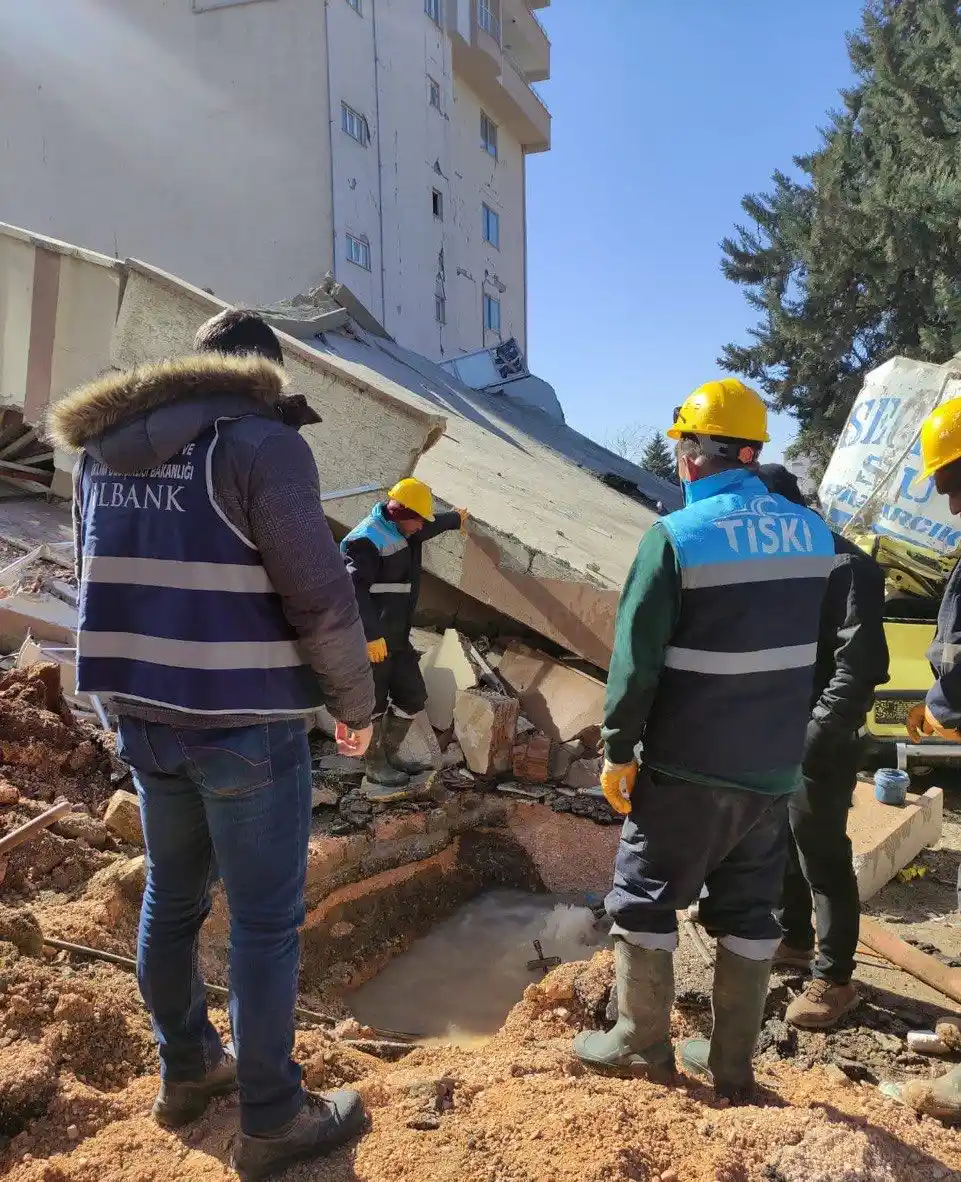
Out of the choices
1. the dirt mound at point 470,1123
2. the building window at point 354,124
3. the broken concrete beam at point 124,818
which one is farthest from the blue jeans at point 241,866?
the building window at point 354,124

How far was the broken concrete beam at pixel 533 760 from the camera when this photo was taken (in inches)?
207

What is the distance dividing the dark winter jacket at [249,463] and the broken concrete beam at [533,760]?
3483 millimetres

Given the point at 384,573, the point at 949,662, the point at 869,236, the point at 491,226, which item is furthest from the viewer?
the point at 491,226

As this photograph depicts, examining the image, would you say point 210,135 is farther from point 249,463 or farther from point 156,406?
point 249,463

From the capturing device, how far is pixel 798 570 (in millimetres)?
2139

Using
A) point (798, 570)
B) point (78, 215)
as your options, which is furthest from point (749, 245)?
point (798, 570)

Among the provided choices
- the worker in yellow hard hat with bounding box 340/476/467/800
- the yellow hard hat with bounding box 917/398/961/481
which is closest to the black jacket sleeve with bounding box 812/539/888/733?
the yellow hard hat with bounding box 917/398/961/481

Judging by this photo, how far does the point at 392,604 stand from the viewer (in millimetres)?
4984

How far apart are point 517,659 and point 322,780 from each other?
5.12ft

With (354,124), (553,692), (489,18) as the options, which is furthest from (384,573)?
(489,18)

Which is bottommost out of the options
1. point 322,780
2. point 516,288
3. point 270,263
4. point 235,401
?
point 322,780

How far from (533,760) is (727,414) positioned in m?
3.40

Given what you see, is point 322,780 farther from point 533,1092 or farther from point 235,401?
point 235,401

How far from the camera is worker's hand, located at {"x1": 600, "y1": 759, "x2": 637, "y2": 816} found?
7.30 ft
